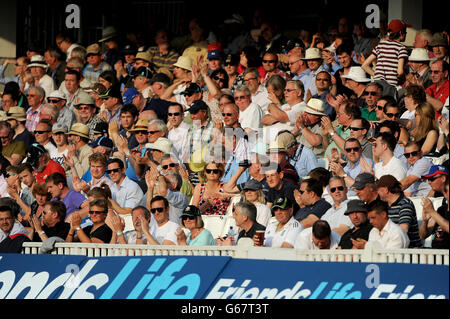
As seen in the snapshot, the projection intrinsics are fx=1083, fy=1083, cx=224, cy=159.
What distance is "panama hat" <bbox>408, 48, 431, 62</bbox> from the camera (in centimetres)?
1367

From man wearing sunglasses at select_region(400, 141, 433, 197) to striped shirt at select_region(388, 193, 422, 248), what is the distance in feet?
2.57

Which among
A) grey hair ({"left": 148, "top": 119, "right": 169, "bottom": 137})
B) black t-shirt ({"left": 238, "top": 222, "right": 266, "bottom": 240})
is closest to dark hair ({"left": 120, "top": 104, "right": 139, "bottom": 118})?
grey hair ({"left": 148, "top": 119, "right": 169, "bottom": 137})

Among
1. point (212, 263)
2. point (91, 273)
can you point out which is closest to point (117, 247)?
point (91, 273)

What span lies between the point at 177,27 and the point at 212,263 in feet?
35.3

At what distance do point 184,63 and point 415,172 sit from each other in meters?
5.22

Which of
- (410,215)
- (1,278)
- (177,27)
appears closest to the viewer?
(410,215)

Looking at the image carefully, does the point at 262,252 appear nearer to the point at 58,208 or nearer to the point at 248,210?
the point at 248,210

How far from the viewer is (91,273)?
424 inches

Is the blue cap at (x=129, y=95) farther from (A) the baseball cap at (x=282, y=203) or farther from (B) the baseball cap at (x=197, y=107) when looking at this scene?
(A) the baseball cap at (x=282, y=203)

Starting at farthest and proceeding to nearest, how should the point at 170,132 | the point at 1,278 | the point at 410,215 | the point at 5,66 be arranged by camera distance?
the point at 5,66 < the point at 170,132 < the point at 1,278 < the point at 410,215

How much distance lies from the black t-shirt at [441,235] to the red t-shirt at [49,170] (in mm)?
5207

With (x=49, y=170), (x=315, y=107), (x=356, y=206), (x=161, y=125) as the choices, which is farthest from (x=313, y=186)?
(x=49, y=170)

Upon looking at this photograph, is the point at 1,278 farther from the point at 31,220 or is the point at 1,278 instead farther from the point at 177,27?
the point at 177,27

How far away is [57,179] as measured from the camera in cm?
1288
